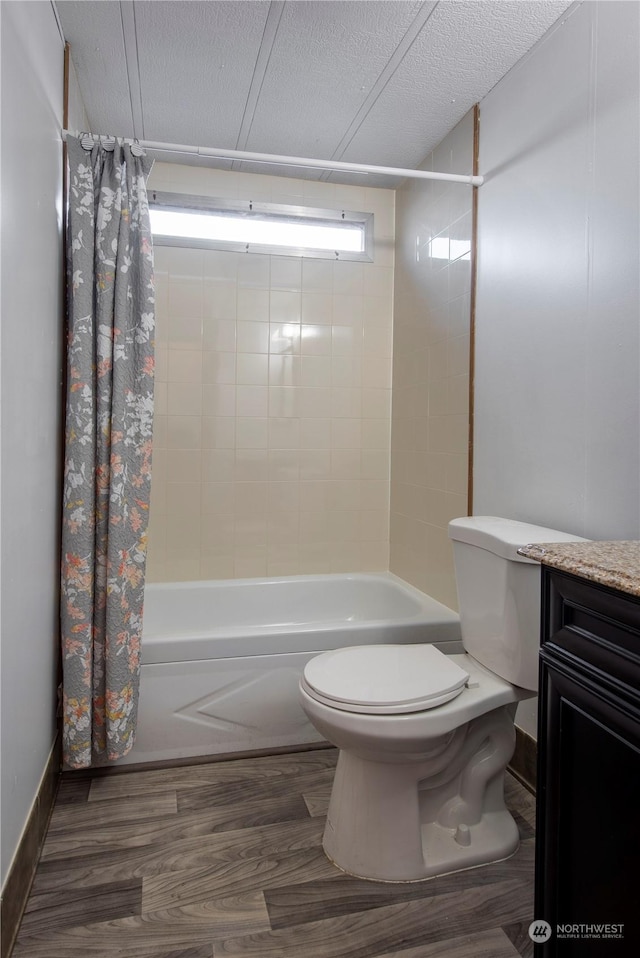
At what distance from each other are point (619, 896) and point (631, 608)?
445 mm

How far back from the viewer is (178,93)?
217 cm

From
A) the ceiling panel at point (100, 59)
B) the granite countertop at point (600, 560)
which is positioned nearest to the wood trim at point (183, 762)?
the granite countertop at point (600, 560)

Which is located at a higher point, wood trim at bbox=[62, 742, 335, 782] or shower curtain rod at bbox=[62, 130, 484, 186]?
shower curtain rod at bbox=[62, 130, 484, 186]

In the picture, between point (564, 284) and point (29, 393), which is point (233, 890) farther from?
point (564, 284)

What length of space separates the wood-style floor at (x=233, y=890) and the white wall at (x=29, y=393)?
22cm

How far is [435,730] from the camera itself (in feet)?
4.90

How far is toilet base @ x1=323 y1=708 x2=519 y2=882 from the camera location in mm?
1553

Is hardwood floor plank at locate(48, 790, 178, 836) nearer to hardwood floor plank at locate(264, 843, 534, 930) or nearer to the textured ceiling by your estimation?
hardwood floor plank at locate(264, 843, 534, 930)

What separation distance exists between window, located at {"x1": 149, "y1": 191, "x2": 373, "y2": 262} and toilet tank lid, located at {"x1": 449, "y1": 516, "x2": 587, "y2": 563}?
5.65 ft

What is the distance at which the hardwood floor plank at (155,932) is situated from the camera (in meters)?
1.30

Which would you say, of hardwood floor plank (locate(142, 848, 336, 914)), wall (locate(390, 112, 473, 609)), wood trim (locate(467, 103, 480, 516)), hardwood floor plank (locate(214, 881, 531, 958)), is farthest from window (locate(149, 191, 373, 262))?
hardwood floor plank (locate(214, 881, 531, 958))

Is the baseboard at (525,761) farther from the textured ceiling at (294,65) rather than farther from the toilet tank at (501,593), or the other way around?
the textured ceiling at (294,65)

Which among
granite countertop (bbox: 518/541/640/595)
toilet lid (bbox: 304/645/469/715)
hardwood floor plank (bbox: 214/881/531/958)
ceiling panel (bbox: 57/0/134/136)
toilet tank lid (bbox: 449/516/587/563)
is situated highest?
ceiling panel (bbox: 57/0/134/136)

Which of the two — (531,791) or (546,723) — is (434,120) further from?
(531,791)
